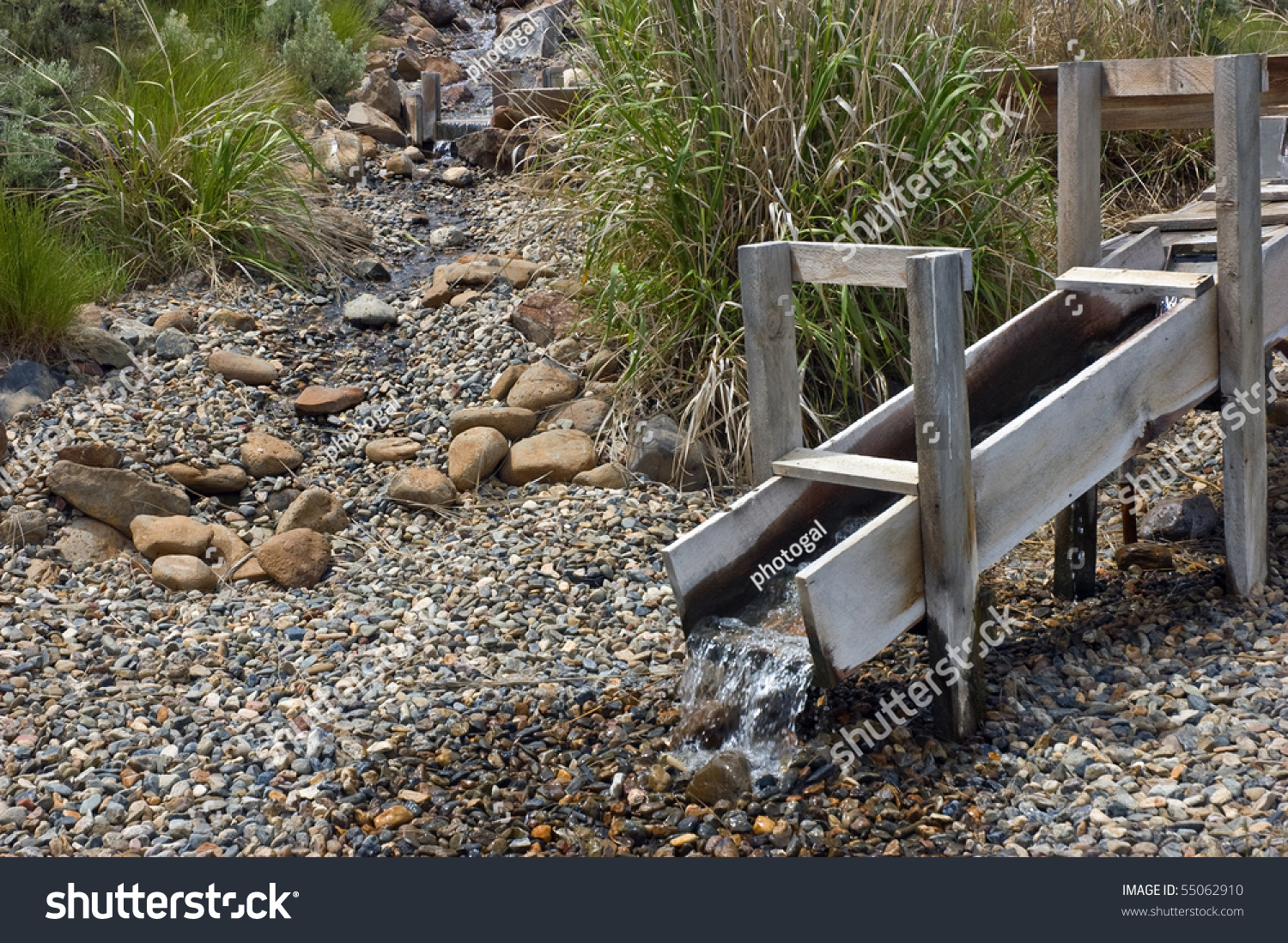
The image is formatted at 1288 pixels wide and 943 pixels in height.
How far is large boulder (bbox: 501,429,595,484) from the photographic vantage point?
4824 millimetres

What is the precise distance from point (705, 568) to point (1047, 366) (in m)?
1.44

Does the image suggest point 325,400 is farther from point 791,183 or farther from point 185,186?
point 791,183

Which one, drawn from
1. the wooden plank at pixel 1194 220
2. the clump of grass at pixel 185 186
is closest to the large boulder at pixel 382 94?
the clump of grass at pixel 185 186

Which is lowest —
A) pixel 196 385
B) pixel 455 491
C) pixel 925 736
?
pixel 925 736

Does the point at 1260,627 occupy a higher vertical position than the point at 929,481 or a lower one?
lower

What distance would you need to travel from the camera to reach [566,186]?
18.7ft

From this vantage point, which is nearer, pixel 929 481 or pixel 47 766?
pixel 929 481

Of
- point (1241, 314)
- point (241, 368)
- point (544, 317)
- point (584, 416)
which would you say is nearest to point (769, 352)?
point (1241, 314)

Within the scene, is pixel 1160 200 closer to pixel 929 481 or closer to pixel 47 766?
pixel 929 481

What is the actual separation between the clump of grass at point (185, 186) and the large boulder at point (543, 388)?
187 centimetres

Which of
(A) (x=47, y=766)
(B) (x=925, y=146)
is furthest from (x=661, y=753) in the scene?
(B) (x=925, y=146)

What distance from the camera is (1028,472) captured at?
10.6 feet

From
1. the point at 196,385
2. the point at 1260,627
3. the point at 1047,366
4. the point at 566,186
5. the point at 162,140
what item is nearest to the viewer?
the point at 1260,627

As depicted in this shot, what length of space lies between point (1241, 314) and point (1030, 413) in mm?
946
